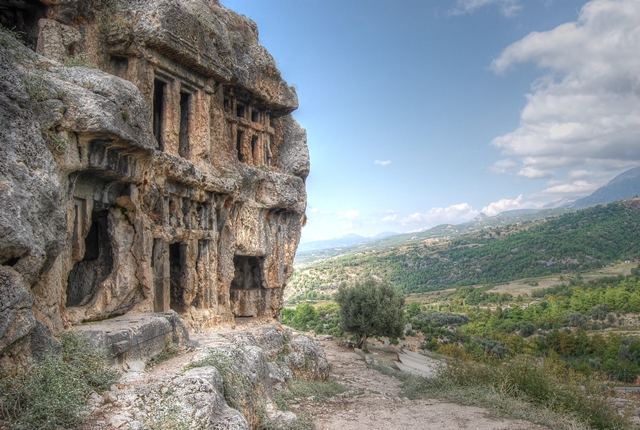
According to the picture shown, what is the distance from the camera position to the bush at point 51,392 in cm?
477

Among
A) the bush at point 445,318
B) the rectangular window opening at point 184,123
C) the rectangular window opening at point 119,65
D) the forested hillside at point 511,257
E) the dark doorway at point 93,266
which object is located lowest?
the bush at point 445,318

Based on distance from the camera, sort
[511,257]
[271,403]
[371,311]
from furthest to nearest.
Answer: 1. [511,257]
2. [371,311]
3. [271,403]

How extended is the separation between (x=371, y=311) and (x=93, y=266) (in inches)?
648

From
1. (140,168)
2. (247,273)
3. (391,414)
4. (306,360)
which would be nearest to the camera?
(140,168)

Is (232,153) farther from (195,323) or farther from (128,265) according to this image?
(128,265)

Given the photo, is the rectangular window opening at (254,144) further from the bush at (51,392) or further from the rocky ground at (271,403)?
the bush at (51,392)

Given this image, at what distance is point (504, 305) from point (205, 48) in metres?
56.3

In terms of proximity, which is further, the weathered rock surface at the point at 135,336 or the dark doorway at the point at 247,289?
the dark doorway at the point at 247,289

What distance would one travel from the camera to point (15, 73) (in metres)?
5.87

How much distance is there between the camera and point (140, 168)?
390 inches

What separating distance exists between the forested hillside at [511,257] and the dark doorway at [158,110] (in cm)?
7644

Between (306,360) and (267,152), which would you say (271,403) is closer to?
(306,360)

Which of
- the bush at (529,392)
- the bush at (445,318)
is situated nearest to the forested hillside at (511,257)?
the bush at (445,318)

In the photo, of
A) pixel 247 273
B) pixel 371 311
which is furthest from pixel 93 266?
pixel 371 311
